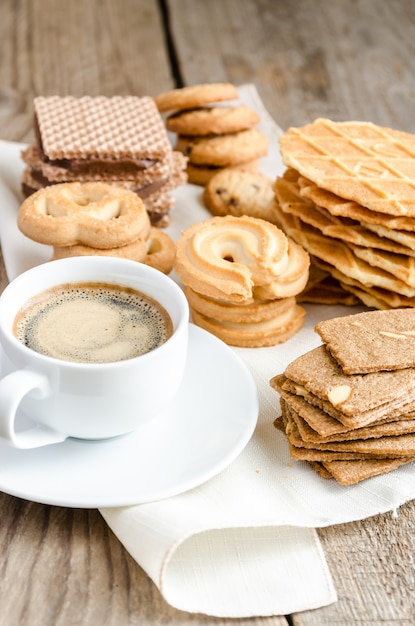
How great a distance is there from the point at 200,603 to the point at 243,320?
0.80 metres

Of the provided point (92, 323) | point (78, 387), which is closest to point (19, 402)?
point (78, 387)

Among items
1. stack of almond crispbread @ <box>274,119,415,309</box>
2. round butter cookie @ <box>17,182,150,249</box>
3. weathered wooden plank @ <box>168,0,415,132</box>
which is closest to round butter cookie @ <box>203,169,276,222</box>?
stack of almond crispbread @ <box>274,119,415,309</box>

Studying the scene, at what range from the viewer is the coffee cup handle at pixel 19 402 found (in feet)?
4.74

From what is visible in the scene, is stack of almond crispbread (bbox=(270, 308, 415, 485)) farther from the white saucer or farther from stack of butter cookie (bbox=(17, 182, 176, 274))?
stack of butter cookie (bbox=(17, 182, 176, 274))

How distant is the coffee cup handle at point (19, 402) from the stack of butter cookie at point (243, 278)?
595mm

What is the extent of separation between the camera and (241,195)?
253 cm

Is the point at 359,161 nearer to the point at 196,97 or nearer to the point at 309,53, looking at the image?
the point at 196,97

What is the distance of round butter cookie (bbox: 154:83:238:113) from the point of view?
9.04 feet

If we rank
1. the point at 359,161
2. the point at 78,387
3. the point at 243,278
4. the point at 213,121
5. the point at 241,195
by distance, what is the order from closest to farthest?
the point at 78,387
the point at 243,278
the point at 359,161
the point at 241,195
the point at 213,121

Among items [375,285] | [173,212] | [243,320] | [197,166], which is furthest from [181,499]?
[197,166]

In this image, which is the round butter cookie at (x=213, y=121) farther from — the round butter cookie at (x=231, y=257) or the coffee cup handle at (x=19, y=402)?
the coffee cup handle at (x=19, y=402)

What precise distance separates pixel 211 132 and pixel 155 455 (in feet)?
4.71

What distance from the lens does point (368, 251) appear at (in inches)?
84.3

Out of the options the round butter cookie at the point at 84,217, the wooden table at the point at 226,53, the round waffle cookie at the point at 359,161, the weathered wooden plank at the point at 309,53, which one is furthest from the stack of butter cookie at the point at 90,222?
the weathered wooden plank at the point at 309,53
